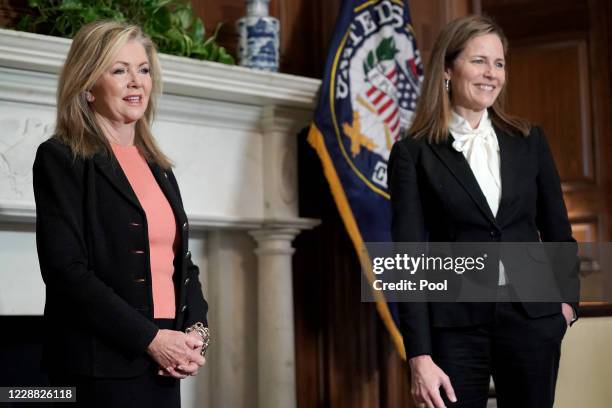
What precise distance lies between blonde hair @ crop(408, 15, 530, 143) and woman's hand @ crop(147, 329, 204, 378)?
76 centimetres

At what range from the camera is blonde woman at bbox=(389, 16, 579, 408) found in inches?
81.8

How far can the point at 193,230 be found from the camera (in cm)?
374

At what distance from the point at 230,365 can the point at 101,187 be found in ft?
6.26

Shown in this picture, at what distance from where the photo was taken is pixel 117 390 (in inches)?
73.4

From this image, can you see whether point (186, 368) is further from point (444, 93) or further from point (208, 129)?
point (208, 129)

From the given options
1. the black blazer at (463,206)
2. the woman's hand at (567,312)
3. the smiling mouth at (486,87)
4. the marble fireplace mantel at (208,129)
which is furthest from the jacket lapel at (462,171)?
the marble fireplace mantel at (208,129)

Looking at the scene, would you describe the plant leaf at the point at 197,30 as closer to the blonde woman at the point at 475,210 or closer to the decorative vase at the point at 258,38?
the decorative vase at the point at 258,38

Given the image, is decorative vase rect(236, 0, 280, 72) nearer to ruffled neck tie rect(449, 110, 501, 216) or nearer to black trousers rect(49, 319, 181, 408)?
ruffled neck tie rect(449, 110, 501, 216)

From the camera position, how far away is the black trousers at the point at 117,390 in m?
1.85

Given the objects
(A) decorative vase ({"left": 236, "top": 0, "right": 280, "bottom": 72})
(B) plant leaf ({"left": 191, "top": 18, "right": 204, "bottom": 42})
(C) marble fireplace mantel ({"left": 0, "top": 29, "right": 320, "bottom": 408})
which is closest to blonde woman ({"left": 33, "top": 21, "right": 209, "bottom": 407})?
(C) marble fireplace mantel ({"left": 0, "top": 29, "right": 320, "bottom": 408})

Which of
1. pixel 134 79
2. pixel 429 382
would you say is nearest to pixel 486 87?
pixel 429 382

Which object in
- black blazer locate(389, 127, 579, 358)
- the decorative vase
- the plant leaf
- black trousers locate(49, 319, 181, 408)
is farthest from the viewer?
the decorative vase

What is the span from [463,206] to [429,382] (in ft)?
1.31

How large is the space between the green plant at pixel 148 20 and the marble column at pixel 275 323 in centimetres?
73
